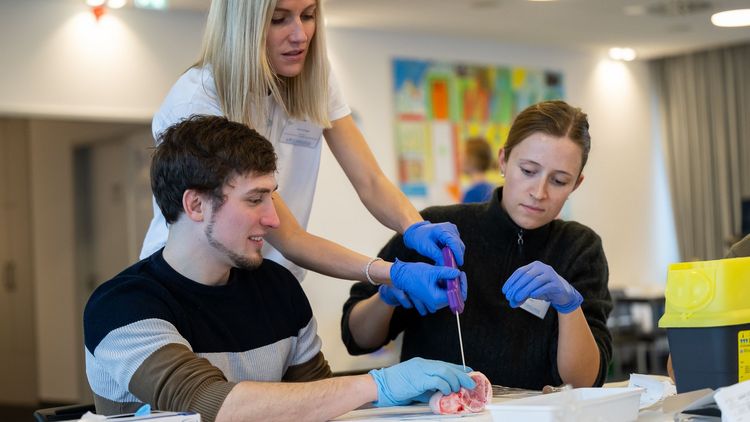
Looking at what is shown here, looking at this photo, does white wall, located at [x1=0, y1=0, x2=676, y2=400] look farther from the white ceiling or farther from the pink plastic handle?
the pink plastic handle

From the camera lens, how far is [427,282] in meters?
2.00

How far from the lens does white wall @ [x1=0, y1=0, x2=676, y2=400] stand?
5.47 metres

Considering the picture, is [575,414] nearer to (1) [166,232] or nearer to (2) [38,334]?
(1) [166,232]

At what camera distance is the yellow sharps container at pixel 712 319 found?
165 cm

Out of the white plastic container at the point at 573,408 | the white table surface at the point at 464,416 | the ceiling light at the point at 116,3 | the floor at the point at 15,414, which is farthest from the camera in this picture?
the floor at the point at 15,414

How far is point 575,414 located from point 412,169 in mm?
5659

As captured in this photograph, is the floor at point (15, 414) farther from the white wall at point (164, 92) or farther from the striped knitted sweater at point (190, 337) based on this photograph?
the striped knitted sweater at point (190, 337)

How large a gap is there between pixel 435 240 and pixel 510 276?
0.18 metres

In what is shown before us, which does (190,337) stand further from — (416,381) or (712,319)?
(712,319)

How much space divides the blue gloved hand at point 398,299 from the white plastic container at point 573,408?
552 millimetres

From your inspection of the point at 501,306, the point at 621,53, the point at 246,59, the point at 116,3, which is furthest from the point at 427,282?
the point at 621,53

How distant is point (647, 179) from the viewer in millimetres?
8875

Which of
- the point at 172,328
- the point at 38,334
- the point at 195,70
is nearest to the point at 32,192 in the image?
the point at 38,334

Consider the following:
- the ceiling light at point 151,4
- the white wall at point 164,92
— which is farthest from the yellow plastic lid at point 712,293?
the ceiling light at point 151,4
